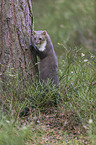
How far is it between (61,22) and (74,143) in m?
6.67

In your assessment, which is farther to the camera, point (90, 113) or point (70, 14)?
point (70, 14)

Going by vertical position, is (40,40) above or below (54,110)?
above

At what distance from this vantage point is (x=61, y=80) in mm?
3342

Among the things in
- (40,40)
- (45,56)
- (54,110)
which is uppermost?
(40,40)

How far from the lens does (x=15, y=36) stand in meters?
2.97

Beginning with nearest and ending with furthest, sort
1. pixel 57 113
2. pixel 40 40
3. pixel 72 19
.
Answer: pixel 57 113
pixel 40 40
pixel 72 19

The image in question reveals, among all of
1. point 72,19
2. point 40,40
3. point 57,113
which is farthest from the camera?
point 72,19

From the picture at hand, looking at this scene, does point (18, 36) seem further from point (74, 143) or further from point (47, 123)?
point (74, 143)

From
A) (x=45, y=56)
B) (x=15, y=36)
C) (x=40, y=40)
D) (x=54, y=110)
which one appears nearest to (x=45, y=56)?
(x=45, y=56)

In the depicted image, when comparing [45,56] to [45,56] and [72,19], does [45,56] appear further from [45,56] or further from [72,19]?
[72,19]

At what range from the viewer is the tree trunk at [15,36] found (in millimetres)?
2924

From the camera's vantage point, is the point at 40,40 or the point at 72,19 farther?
the point at 72,19

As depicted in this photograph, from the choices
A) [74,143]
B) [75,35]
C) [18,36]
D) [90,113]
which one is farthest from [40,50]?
[75,35]

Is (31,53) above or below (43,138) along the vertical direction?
above
